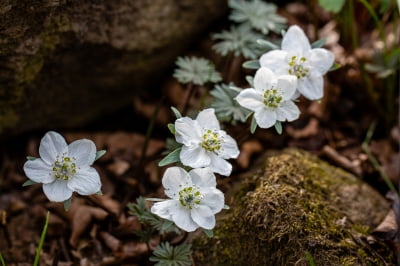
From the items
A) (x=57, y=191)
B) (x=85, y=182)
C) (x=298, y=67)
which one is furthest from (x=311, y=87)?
(x=57, y=191)

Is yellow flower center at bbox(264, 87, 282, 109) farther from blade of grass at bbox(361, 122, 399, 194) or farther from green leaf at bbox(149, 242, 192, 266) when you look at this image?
blade of grass at bbox(361, 122, 399, 194)

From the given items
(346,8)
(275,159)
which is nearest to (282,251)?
(275,159)

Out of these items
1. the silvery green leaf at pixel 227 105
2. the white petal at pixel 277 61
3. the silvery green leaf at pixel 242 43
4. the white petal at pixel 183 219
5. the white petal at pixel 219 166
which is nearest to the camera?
the white petal at pixel 183 219

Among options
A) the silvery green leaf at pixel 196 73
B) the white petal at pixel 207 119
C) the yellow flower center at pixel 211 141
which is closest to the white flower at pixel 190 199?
the yellow flower center at pixel 211 141

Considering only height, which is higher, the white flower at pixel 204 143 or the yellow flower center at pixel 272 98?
the yellow flower center at pixel 272 98

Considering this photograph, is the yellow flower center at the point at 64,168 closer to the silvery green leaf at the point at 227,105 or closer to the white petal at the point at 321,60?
the silvery green leaf at the point at 227,105

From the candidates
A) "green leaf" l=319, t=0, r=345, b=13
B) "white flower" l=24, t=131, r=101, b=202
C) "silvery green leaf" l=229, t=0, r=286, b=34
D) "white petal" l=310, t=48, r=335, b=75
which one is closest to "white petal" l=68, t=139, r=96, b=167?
"white flower" l=24, t=131, r=101, b=202

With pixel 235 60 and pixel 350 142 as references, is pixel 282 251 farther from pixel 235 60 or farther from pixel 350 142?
pixel 235 60

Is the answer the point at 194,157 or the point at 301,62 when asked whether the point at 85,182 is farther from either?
the point at 301,62
